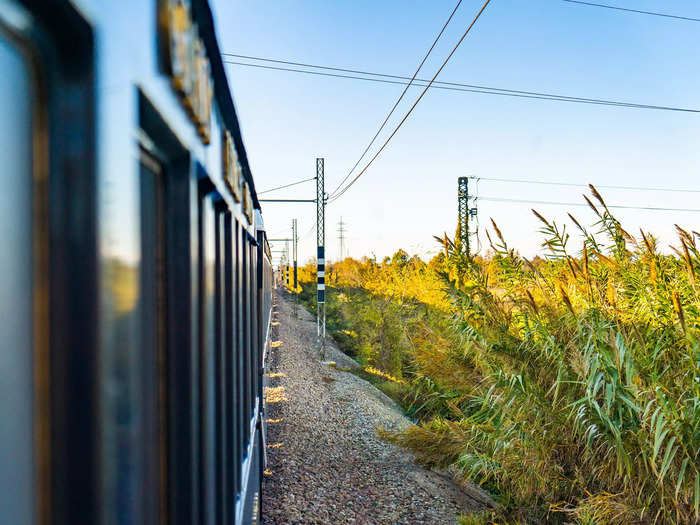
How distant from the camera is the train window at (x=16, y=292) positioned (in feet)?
1.89

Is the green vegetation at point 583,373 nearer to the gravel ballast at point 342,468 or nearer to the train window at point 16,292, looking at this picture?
the gravel ballast at point 342,468

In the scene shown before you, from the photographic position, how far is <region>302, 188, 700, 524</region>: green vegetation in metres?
3.58

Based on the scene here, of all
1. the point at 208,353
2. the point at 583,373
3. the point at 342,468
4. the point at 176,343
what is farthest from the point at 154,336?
the point at 342,468

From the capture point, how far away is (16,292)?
1.94ft

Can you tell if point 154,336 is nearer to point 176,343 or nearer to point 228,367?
point 176,343

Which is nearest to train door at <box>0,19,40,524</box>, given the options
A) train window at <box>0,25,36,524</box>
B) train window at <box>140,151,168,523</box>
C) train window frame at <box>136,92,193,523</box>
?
train window at <box>0,25,36,524</box>

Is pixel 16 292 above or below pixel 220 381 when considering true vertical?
above

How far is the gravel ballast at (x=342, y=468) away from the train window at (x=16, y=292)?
15.7 ft

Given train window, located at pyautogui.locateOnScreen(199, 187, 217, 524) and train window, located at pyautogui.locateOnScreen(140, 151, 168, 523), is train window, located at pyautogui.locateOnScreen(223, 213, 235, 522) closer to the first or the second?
train window, located at pyautogui.locateOnScreen(199, 187, 217, 524)

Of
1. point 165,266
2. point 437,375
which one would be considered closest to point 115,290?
point 165,266

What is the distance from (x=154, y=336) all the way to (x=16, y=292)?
22.1 inches

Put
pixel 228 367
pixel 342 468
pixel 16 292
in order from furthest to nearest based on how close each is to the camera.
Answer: pixel 342 468
pixel 228 367
pixel 16 292

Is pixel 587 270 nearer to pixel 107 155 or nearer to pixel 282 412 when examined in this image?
pixel 107 155

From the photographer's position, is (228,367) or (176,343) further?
A: (228,367)
